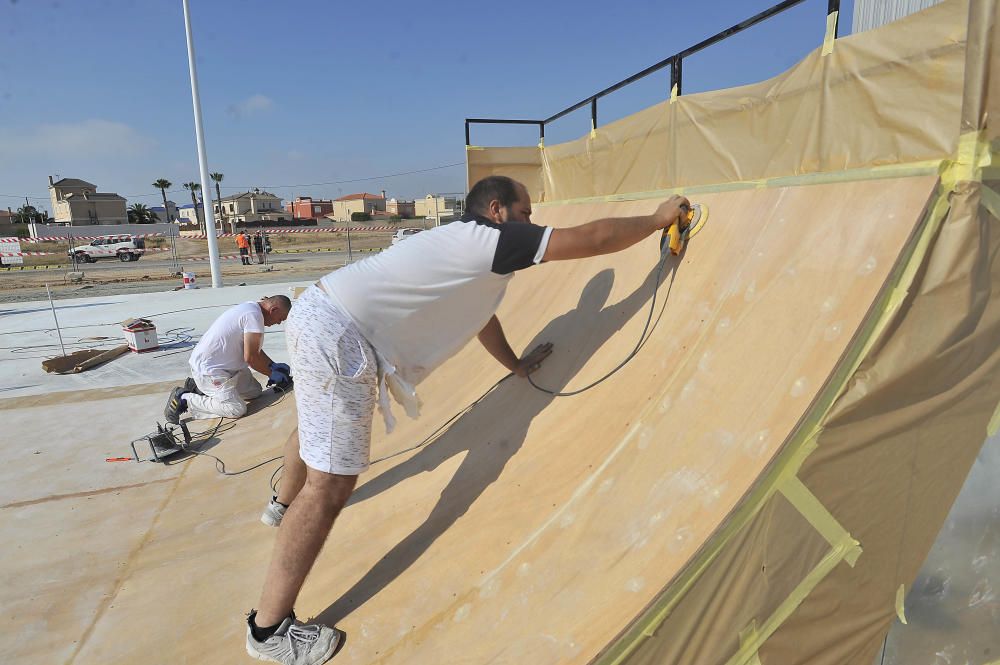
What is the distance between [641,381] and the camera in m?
2.38

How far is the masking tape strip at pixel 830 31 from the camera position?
232cm

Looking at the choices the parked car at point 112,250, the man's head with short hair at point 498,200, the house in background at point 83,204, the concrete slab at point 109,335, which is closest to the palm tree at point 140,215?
the house in background at point 83,204

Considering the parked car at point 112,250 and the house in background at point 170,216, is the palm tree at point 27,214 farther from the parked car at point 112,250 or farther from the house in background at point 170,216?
the parked car at point 112,250

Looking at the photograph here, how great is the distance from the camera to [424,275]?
206 cm

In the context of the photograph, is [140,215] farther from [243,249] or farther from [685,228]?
[685,228]

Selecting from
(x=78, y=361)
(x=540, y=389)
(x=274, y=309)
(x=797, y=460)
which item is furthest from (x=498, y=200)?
(x=78, y=361)

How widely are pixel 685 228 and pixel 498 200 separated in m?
1.04

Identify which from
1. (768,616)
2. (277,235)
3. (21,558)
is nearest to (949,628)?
(768,616)

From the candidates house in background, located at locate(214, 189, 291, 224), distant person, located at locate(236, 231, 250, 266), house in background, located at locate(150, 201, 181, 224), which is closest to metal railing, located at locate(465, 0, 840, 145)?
distant person, located at locate(236, 231, 250, 266)

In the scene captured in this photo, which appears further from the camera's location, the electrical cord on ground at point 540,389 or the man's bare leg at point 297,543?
the electrical cord on ground at point 540,389

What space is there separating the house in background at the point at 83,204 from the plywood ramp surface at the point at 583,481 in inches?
2959

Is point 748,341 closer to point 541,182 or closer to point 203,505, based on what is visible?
point 203,505

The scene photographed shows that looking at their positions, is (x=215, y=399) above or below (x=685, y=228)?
below

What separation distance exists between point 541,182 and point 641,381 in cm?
606
